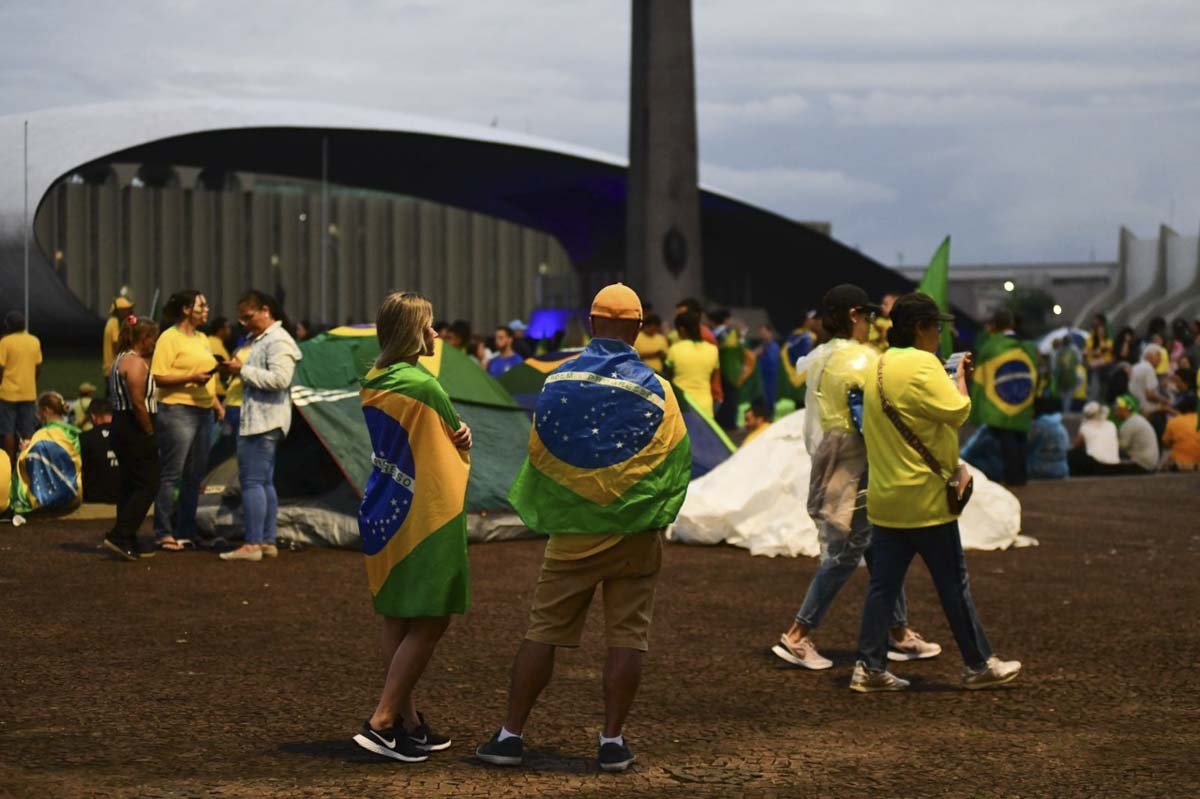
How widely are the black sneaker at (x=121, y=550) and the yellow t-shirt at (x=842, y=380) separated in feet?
16.1

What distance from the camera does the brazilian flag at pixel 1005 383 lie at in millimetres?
15227

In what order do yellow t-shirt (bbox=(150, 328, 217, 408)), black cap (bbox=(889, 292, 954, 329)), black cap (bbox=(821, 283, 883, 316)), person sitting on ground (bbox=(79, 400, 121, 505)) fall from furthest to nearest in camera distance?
person sitting on ground (bbox=(79, 400, 121, 505)), yellow t-shirt (bbox=(150, 328, 217, 408)), black cap (bbox=(821, 283, 883, 316)), black cap (bbox=(889, 292, 954, 329))

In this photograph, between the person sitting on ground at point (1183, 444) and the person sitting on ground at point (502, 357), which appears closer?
the person sitting on ground at point (502, 357)

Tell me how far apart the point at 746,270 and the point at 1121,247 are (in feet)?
55.3

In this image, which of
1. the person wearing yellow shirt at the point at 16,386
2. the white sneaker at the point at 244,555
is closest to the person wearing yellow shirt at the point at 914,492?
the white sneaker at the point at 244,555

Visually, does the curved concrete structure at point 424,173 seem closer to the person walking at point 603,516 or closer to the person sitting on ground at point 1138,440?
the person sitting on ground at point 1138,440

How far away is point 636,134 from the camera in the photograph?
30.2 m

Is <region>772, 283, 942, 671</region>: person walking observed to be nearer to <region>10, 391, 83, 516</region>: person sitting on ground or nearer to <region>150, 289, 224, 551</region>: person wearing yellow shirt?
<region>150, 289, 224, 551</region>: person wearing yellow shirt

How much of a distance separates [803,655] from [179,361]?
4916mm

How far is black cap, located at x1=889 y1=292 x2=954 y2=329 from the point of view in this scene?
6.51 meters

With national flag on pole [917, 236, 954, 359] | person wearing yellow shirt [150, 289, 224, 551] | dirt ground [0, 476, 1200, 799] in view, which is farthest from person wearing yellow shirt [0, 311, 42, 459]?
national flag on pole [917, 236, 954, 359]

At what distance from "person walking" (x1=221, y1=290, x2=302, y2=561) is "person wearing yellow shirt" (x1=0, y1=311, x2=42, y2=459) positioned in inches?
190

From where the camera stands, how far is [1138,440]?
17.9m

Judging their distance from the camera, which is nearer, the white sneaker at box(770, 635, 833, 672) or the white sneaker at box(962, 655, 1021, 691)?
the white sneaker at box(962, 655, 1021, 691)
